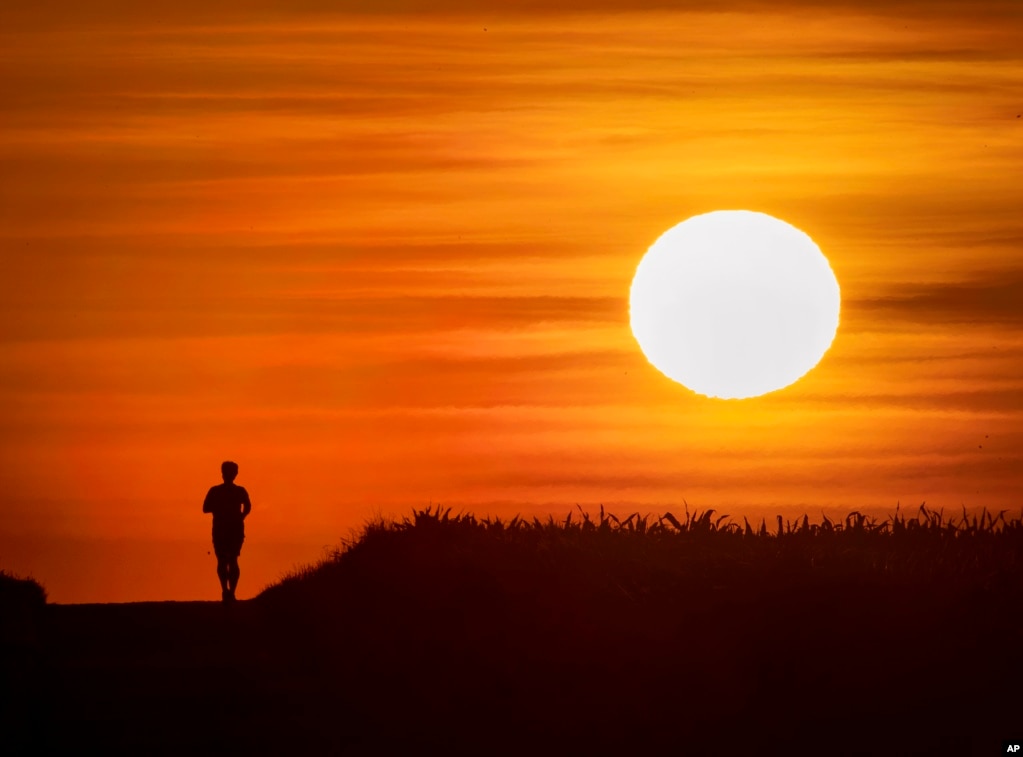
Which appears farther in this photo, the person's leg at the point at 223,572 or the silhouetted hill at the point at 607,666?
the person's leg at the point at 223,572

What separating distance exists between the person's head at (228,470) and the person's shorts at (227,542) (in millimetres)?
644

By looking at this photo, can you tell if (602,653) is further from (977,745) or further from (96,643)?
(96,643)

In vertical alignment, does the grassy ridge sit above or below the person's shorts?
below

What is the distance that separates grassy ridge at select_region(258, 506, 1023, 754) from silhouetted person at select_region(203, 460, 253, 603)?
4894 millimetres

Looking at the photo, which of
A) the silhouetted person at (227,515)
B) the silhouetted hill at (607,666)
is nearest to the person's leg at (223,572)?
the silhouetted person at (227,515)

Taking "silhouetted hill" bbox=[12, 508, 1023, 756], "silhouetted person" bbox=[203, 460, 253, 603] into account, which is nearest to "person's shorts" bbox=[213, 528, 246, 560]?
"silhouetted person" bbox=[203, 460, 253, 603]

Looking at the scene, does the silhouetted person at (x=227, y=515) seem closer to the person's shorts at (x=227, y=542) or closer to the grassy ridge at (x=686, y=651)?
the person's shorts at (x=227, y=542)

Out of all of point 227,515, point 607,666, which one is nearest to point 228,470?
point 227,515

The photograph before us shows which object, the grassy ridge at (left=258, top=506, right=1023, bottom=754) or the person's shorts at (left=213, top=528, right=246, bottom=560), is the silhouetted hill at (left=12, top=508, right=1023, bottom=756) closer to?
the grassy ridge at (left=258, top=506, right=1023, bottom=754)

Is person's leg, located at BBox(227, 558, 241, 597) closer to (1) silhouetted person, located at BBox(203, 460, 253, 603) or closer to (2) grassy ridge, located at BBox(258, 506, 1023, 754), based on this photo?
(1) silhouetted person, located at BBox(203, 460, 253, 603)

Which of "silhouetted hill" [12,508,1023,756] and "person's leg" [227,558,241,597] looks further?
"person's leg" [227,558,241,597]

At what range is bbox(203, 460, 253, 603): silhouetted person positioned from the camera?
Result: 2411 centimetres

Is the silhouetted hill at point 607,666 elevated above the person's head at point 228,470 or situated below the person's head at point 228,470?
below

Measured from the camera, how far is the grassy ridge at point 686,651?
15.8 metres
